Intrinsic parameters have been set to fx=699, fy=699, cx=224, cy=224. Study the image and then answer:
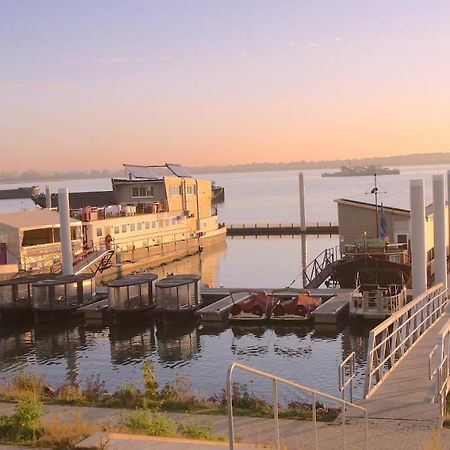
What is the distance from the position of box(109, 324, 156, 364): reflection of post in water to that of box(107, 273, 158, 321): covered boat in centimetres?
72

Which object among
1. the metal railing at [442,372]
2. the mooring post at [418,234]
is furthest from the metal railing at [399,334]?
the metal railing at [442,372]

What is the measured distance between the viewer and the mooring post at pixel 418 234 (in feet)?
82.7

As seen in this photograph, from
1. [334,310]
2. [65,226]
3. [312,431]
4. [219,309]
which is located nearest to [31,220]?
[65,226]

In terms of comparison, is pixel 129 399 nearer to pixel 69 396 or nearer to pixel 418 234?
pixel 69 396

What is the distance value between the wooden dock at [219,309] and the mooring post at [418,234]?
10.7 meters

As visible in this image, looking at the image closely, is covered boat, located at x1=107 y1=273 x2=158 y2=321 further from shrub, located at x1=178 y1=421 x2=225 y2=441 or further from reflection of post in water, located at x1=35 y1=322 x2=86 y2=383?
shrub, located at x1=178 y1=421 x2=225 y2=441

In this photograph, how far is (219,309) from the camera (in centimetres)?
3441

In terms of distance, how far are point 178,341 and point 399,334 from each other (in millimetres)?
12384

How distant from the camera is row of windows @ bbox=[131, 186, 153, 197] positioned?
69.4 m

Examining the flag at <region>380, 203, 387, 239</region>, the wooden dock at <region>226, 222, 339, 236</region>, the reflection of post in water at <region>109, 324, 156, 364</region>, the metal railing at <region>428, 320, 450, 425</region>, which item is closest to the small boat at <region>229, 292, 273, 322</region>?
the reflection of post in water at <region>109, 324, 156, 364</region>

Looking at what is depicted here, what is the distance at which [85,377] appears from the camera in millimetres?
25469

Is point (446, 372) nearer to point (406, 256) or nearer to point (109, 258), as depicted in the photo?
point (406, 256)

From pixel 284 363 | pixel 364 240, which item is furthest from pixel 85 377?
pixel 364 240

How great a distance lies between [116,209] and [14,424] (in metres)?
51.6
